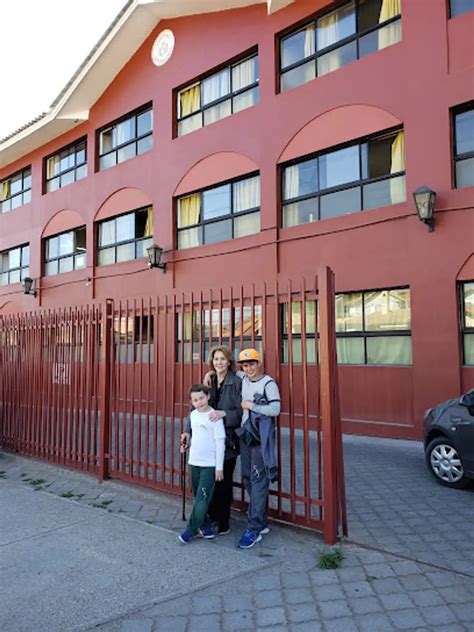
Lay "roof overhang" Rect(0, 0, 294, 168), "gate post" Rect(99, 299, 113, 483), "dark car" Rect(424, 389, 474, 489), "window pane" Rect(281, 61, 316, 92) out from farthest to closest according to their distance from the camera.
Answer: "roof overhang" Rect(0, 0, 294, 168), "window pane" Rect(281, 61, 316, 92), "gate post" Rect(99, 299, 113, 483), "dark car" Rect(424, 389, 474, 489)

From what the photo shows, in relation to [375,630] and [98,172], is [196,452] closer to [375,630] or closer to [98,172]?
[375,630]

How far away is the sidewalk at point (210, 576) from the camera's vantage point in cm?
308

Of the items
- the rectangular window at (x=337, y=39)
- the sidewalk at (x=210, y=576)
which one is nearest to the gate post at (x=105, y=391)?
the sidewalk at (x=210, y=576)

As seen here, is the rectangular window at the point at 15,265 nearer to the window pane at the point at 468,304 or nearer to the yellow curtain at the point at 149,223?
the yellow curtain at the point at 149,223

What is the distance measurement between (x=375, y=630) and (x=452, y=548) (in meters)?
1.61

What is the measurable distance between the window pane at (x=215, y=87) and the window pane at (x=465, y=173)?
6209 mm

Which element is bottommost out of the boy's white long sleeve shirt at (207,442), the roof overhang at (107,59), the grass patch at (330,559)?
the grass patch at (330,559)

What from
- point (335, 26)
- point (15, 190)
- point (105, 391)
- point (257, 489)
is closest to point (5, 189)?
point (15, 190)

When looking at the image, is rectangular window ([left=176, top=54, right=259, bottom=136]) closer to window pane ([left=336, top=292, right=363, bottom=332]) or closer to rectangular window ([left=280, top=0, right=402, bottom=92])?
rectangular window ([left=280, top=0, right=402, bottom=92])

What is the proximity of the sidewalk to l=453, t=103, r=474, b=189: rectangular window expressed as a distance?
5.40m

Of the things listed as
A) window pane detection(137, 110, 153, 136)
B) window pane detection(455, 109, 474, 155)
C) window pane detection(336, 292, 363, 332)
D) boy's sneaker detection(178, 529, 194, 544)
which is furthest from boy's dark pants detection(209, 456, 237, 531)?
window pane detection(137, 110, 153, 136)

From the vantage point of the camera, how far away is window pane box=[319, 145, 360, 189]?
31.9ft

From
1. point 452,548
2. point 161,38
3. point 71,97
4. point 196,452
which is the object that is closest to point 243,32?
point 161,38

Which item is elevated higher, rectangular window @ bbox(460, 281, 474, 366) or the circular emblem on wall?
the circular emblem on wall
